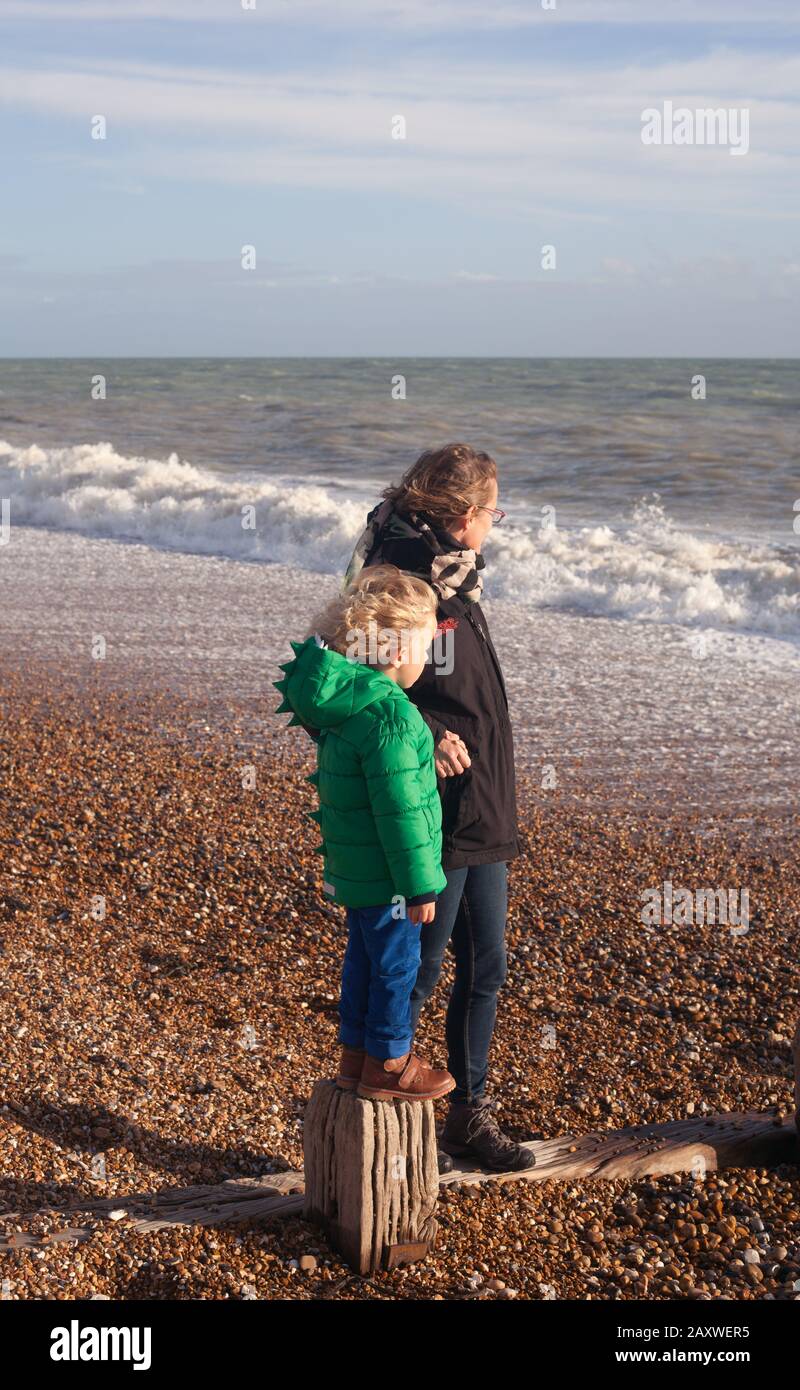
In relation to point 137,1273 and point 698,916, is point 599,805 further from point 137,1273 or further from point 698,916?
point 137,1273

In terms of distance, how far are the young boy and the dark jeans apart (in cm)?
27

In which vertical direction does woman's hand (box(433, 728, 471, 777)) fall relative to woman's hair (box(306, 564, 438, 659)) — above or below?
below

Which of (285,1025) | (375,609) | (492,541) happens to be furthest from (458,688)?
(492,541)

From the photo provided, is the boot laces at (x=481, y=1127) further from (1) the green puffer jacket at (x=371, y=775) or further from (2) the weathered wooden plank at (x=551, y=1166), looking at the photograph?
(1) the green puffer jacket at (x=371, y=775)

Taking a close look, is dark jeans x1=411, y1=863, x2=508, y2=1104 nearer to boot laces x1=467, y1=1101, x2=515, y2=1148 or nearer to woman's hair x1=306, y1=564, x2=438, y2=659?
boot laces x1=467, y1=1101, x2=515, y2=1148

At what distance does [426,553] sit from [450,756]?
55 cm

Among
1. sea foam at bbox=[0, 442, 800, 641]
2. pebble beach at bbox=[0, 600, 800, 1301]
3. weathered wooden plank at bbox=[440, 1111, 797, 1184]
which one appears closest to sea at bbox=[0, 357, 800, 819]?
sea foam at bbox=[0, 442, 800, 641]

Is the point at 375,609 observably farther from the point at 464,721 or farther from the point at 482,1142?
the point at 482,1142

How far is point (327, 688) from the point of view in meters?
2.97

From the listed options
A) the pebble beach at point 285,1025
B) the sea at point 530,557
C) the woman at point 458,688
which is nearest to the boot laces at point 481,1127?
the pebble beach at point 285,1025

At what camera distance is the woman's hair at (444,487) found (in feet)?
11.3

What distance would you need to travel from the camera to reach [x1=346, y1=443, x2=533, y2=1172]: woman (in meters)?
3.43
